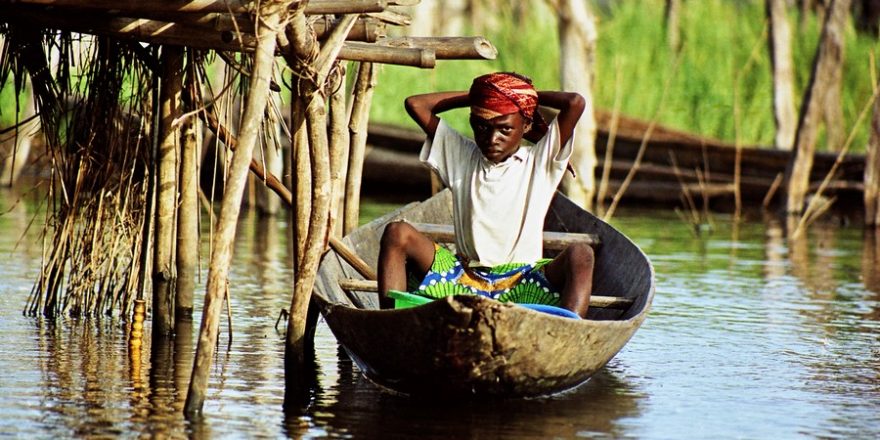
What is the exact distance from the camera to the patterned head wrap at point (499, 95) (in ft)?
18.9

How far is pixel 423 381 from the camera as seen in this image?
525 cm

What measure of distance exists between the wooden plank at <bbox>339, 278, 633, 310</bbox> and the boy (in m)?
0.21

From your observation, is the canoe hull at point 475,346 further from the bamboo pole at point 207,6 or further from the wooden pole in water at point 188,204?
the wooden pole in water at point 188,204

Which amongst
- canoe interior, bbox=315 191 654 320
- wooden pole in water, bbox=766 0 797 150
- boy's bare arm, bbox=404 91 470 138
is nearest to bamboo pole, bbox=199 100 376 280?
canoe interior, bbox=315 191 654 320

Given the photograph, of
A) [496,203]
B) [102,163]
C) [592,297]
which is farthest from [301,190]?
[102,163]

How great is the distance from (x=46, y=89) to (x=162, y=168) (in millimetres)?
620

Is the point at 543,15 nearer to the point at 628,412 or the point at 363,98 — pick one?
the point at 363,98

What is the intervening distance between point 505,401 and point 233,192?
4.19ft

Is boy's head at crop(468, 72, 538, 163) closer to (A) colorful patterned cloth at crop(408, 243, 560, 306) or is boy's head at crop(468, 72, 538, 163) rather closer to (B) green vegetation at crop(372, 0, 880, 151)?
(A) colorful patterned cloth at crop(408, 243, 560, 306)

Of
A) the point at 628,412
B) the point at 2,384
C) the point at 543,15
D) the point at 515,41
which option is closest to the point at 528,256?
the point at 628,412

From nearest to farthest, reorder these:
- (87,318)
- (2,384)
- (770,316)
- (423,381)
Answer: (423,381) → (2,384) → (87,318) → (770,316)

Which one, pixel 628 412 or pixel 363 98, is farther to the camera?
pixel 363 98

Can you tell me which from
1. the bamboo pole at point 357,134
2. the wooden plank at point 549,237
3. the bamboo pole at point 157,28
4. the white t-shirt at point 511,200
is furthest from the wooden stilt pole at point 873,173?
the bamboo pole at point 157,28

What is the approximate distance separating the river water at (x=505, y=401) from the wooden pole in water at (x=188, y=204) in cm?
28
